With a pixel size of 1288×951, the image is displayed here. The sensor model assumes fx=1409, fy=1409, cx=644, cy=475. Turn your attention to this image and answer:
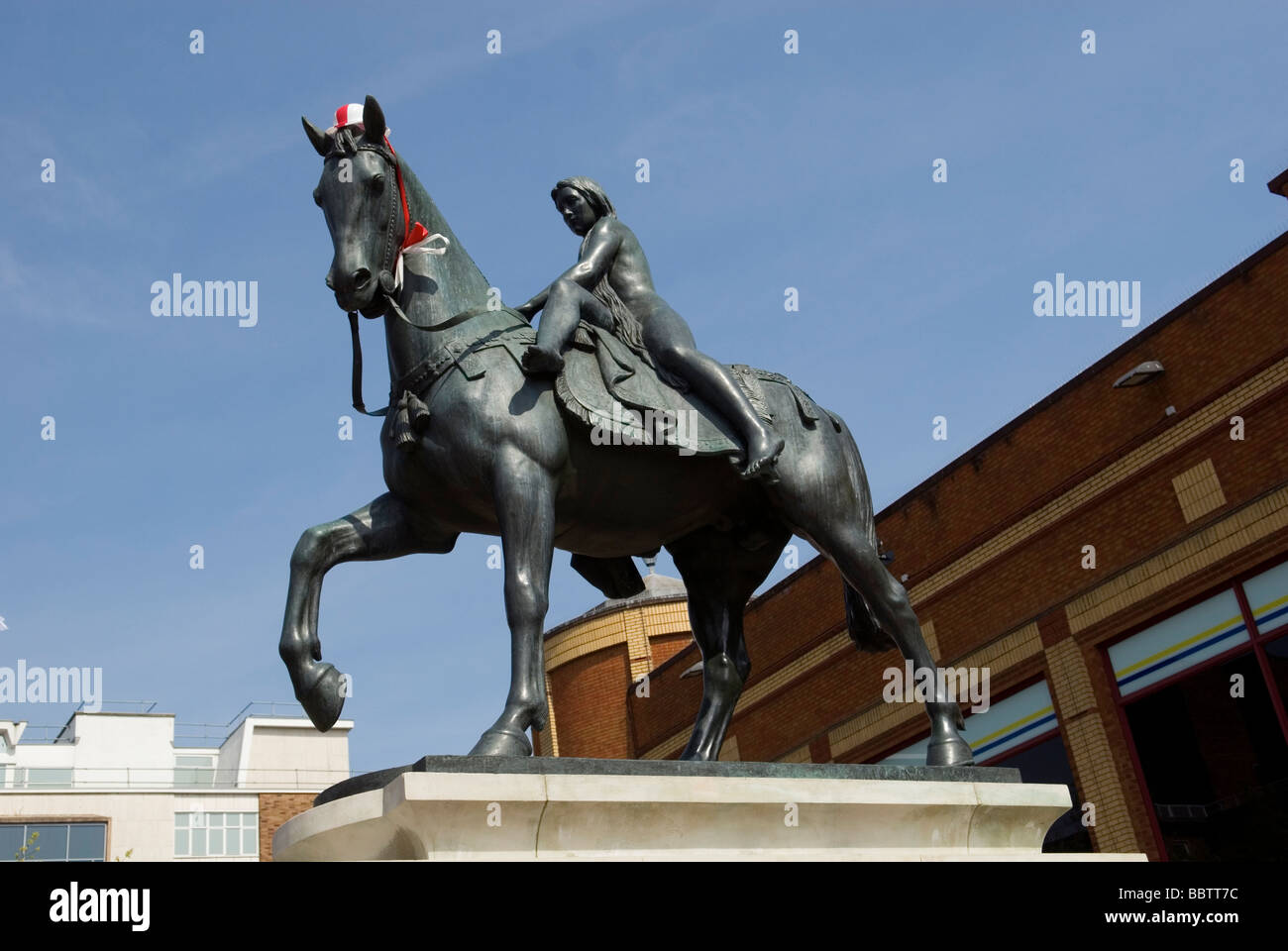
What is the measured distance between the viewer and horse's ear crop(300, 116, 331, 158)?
624cm

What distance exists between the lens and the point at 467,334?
621cm

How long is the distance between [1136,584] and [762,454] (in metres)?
12.4

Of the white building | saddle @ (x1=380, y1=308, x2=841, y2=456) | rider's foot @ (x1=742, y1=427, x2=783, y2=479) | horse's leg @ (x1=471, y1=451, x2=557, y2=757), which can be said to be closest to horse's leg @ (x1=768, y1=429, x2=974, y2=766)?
rider's foot @ (x1=742, y1=427, x2=783, y2=479)

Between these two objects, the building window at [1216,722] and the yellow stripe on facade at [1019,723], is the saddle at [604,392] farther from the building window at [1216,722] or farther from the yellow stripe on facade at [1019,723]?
the yellow stripe on facade at [1019,723]

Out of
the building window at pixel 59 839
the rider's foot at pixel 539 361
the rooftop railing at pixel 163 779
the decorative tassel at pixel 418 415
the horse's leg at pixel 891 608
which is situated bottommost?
the horse's leg at pixel 891 608

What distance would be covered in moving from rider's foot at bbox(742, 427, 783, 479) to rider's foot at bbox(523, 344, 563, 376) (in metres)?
0.97

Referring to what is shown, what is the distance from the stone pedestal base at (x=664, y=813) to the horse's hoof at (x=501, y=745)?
0.12 metres

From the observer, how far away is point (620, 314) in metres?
6.79

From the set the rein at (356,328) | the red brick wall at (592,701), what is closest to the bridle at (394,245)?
the rein at (356,328)

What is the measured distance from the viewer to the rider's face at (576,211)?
7.08 meters

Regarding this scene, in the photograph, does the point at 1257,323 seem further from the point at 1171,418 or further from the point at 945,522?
the point at 945,522

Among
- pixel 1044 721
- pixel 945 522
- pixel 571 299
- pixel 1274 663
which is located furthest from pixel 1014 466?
pixel 571 299

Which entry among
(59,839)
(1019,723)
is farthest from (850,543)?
(59,839)

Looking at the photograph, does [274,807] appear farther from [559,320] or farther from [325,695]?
[559,320]
